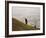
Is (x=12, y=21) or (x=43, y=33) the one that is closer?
(x=12, y=21)

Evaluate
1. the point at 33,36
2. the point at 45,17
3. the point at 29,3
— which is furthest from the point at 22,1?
the point at 33,36

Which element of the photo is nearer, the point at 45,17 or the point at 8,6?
the point at 8,6

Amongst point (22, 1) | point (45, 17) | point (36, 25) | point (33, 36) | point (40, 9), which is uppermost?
point (22, 1)

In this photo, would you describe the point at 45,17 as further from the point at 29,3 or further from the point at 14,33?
the point at 14,33

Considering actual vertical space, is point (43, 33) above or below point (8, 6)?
below
